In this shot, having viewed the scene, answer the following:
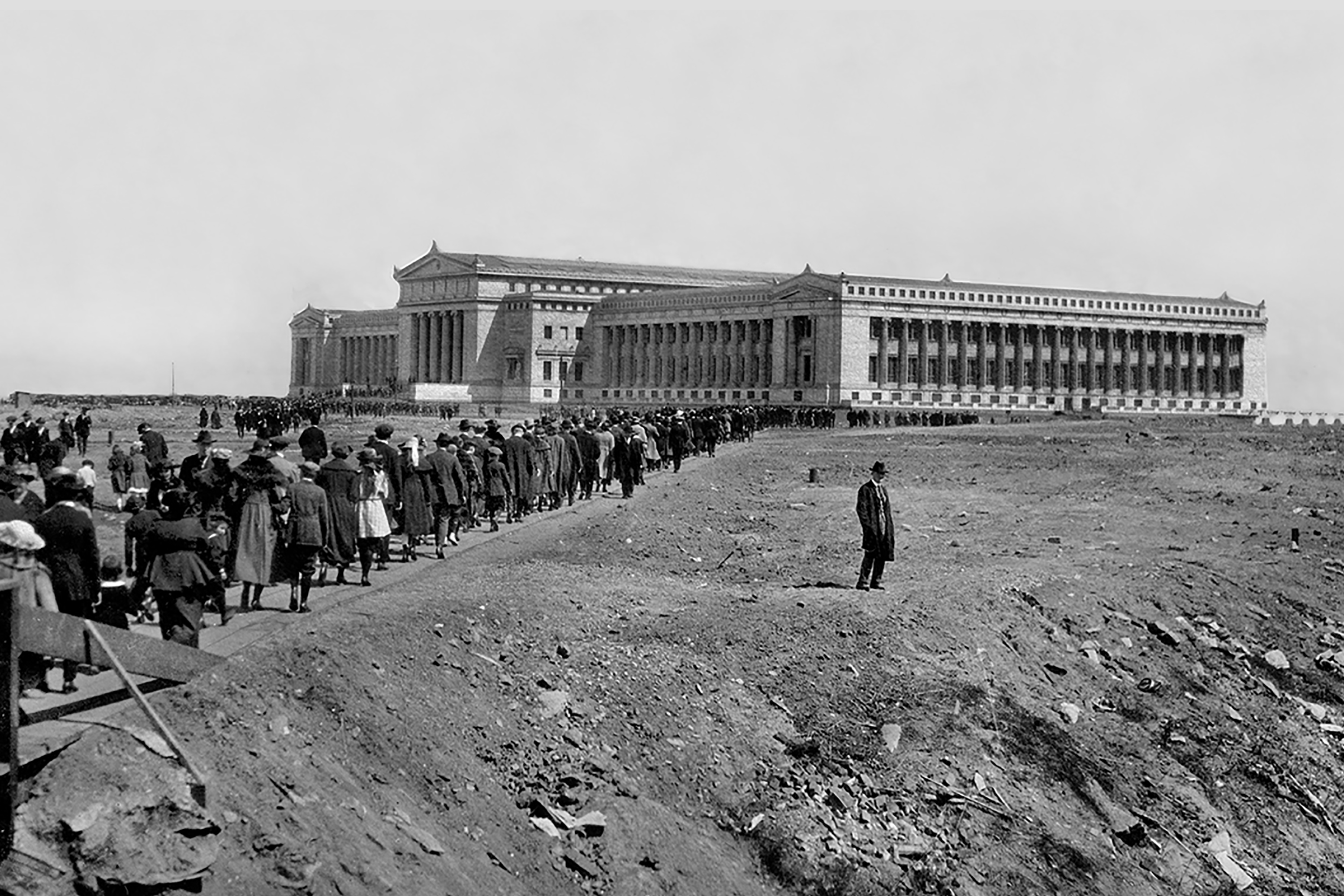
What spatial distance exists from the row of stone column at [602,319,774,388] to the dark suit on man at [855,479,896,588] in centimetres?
8118

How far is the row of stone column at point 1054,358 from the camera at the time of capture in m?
99.5

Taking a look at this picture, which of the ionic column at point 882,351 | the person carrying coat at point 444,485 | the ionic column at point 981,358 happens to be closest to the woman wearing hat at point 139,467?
the person carrying coat at point 444,485

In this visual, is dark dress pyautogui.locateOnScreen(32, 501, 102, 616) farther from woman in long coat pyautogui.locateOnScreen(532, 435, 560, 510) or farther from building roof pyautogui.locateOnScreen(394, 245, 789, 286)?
building roof pyautogui.locateOnScreen(394, 245, 789, 286)

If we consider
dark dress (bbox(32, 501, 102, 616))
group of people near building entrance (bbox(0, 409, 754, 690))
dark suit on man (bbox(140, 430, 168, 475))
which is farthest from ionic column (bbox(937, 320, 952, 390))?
dark dress (bbox(32, 501, 102, 616))

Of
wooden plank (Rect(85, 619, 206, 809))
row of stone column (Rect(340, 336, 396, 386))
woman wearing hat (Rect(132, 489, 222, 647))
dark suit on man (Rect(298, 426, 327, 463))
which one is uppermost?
row of stone column (Rect(340, 336, 396, 386))

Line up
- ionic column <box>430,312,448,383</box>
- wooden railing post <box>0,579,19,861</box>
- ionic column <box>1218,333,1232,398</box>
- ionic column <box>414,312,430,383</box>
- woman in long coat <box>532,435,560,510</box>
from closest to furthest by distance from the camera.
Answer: wooden railing post <box>0,579,19,861</box>, woman in long coat <box>532,435,560,510</box>, ionic column <box>1218,333,1232,398</box>, ionic column <box>430,312,448,383</box>, ionic column <box>414,312,430,383</box>

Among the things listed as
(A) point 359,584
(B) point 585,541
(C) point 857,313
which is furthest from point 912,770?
(C) point 857,313

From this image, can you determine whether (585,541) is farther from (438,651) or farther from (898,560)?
(438,651)

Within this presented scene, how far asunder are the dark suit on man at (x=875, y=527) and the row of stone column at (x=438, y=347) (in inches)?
3937

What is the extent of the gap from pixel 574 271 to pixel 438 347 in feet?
42.0

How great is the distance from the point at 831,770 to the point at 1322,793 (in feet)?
20.3

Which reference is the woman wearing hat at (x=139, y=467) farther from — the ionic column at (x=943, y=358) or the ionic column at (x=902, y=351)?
the ionic column at (x=943, y=358)

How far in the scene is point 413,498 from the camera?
20.1 m

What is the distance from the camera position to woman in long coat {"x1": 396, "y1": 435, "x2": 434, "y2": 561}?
1995 centimetres
